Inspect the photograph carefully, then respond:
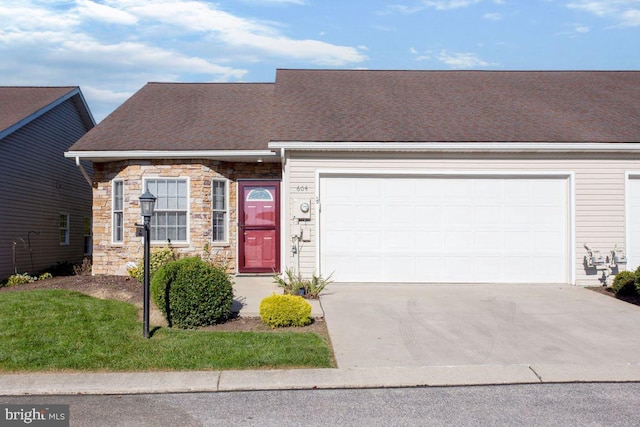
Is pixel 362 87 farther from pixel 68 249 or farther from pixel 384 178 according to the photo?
pixel 68 249

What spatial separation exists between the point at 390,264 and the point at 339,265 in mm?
1046

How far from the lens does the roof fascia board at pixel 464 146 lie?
1227 centimetres

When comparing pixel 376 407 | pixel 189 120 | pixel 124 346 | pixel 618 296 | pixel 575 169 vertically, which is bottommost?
pixel 376 407

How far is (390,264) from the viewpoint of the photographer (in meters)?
12.6

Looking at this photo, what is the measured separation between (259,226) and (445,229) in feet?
14.5

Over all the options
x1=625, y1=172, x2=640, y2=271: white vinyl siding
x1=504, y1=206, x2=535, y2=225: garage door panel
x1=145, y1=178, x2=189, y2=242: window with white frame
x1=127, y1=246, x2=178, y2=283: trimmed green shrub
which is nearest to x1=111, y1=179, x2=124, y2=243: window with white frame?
x1=145, y1=178, x2=189, y2=242: window with white frame

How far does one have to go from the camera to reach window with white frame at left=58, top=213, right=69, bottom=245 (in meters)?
18.0

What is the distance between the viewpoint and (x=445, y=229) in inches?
502

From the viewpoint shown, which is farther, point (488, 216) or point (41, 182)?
point (41, 182)

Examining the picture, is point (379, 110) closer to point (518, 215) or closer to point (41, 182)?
point (518, 215)

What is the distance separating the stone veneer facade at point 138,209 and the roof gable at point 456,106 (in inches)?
92.1

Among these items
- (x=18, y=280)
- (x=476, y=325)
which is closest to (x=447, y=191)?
(x=476, y=325)

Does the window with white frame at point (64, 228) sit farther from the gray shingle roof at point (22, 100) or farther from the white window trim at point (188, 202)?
the white window trim at point (188, 202)

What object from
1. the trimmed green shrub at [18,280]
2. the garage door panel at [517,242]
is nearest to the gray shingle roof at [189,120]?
the trimmed green shrub at [18,280]
